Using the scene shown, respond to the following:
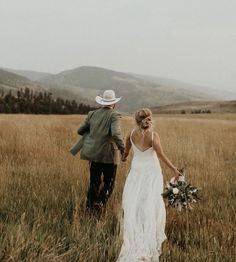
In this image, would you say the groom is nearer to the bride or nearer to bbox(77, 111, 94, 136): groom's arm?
bbox(77, 111, 94, 136): groom's arm

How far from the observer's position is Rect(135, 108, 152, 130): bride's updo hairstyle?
17.8ft

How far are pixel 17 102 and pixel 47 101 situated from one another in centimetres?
1033

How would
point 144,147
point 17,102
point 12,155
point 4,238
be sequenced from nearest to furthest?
point 4,238 < point 144,147 < point 12,155 < point 17,102

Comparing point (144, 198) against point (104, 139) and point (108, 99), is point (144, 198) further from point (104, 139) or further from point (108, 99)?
point (108, 99)

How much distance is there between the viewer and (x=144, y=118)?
215 inches

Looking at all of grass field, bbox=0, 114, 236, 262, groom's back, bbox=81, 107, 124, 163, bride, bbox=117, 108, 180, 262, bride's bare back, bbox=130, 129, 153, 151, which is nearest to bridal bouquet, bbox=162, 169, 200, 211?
bride, bbox=117, 108, 180, 262

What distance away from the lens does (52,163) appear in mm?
9586

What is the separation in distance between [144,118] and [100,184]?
1.78 m

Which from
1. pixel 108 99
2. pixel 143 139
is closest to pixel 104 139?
→ pixel 108 99

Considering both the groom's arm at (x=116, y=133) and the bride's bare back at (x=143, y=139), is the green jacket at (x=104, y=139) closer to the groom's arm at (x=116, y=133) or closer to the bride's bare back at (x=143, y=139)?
the groom's arm at (x=116, y=133)

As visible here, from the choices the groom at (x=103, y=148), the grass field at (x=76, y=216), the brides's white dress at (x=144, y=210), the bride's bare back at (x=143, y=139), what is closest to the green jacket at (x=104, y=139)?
the groom at (x=103, y=148)

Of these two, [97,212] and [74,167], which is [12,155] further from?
[97,212]

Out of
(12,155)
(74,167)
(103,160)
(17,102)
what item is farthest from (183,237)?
(17,102)

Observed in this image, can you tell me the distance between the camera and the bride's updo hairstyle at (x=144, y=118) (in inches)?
214
